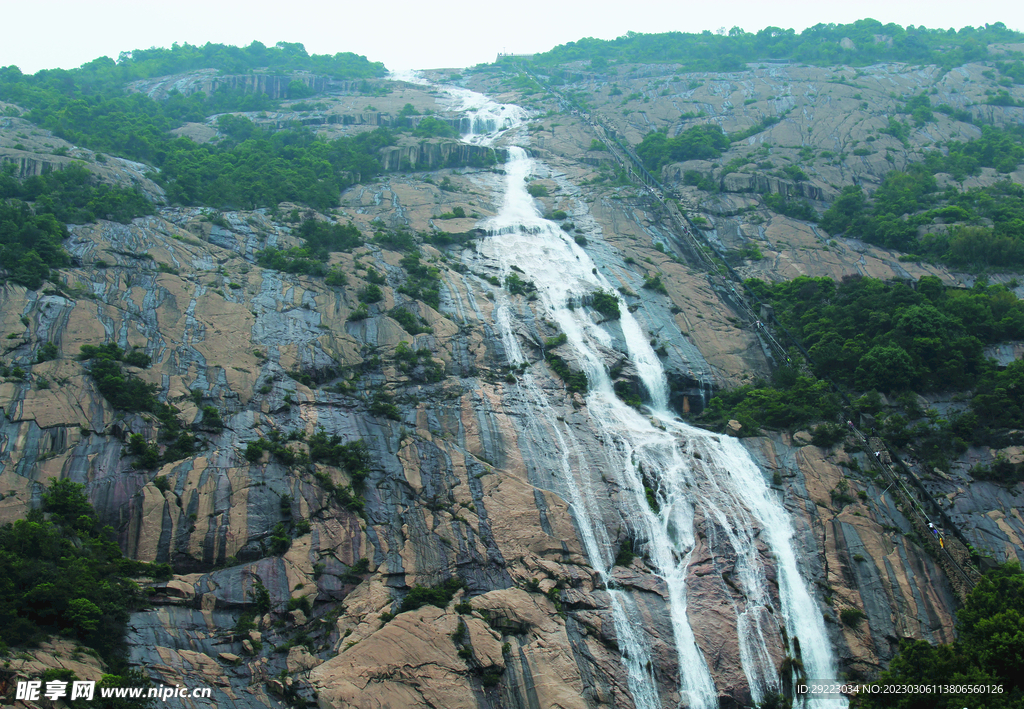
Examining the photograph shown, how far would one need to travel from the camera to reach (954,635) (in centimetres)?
2556

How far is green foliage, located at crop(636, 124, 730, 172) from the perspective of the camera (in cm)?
6988

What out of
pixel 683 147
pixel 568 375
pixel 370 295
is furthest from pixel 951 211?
pixel 370 295

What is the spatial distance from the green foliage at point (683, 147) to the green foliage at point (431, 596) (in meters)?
55.5

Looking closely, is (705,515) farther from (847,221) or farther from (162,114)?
Answer: (162,114)

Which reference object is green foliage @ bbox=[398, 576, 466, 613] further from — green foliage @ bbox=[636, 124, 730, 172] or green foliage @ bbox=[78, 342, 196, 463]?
green foliage @ bbox=[636, 124, 730, 172]

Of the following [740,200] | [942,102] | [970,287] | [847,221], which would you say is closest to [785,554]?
[970,287]

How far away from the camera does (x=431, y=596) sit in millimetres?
26062

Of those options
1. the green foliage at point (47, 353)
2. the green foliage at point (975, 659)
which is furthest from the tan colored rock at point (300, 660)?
the green foliage at point (975, 659)

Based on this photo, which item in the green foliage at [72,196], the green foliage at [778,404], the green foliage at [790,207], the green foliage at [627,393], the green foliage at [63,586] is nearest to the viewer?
the green foliage at [63,586]

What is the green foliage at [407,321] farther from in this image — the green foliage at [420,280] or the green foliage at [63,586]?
the green foliage at [63,586]

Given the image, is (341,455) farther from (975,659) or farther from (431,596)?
(975,659)

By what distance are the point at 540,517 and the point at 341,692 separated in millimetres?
11307

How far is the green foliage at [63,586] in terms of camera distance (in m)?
19.3

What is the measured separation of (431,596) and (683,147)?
59.6m
